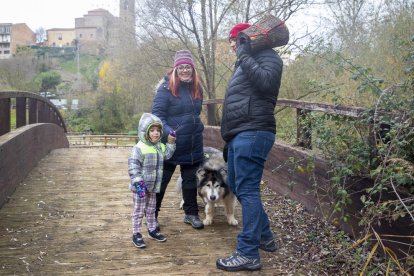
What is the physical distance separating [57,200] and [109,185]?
106cm

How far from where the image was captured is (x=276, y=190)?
5.68 metres

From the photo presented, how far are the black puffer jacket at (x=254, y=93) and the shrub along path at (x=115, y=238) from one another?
1201 mm

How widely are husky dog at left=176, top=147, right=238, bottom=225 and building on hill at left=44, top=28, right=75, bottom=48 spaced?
118 metres

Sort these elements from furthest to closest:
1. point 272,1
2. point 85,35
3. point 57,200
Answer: point 85,35
point 272,1
point 57,200

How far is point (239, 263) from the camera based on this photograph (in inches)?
137

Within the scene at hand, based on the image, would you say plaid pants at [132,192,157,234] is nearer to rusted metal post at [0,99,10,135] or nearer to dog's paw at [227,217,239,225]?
dog's paw at [227,217,239,225]

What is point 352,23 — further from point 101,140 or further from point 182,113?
point 101,140

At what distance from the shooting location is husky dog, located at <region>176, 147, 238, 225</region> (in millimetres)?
4453

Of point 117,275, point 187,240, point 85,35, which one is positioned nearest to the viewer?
point 117,275

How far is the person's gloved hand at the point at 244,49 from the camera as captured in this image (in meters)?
3.41

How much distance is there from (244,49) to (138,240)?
6.69ft

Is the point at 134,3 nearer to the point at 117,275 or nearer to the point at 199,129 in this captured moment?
the point at 199,129

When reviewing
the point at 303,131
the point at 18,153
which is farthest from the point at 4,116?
the point at 303,131

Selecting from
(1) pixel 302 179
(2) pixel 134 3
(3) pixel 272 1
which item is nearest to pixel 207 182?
(1) pixel 302 179
